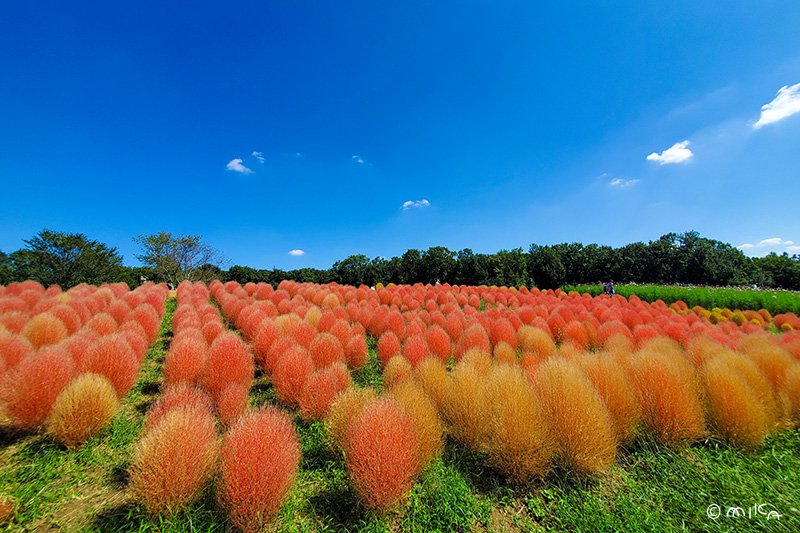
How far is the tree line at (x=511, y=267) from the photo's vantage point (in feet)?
104

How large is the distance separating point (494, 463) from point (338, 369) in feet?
10.3

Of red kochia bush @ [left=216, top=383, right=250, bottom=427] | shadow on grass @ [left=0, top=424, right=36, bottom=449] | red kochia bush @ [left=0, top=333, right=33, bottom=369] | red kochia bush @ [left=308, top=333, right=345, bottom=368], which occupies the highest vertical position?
red kochia bush @ [left=0, top=333, right=33, bottom=369]

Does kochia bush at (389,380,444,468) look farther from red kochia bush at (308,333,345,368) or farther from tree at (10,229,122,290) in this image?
tree at (10,229,122,290)

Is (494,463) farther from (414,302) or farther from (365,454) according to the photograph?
(414,302)

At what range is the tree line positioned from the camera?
3164 cm

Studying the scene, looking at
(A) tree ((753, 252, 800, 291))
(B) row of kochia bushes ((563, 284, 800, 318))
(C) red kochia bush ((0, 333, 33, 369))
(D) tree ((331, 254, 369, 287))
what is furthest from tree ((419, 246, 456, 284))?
(A) tree ((753, 252, 800, 291))

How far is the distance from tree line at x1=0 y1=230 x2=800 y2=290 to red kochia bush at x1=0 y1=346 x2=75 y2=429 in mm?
23890

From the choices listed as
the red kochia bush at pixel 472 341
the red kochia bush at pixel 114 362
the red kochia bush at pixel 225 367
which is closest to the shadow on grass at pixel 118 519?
the red kochia bush at pixel 225 367

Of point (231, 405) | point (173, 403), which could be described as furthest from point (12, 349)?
point (231, 405)

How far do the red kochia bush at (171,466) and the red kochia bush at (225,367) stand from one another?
7.43 ft

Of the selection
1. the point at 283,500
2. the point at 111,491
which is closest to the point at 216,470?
the point at 283,500

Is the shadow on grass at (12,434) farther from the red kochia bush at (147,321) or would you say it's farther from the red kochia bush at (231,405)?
the red kochia bush at (147,321)

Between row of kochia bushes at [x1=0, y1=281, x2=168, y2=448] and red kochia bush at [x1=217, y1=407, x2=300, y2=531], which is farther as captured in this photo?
row of kochia bushes at [x1=0, y1=281, x2=168, y2=448]

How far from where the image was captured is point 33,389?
13.4 feet
